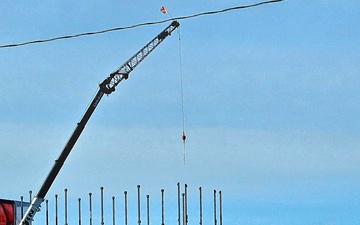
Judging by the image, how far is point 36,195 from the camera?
278 ft

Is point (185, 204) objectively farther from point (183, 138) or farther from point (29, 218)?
point (29, 218)

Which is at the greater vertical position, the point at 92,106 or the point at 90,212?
the point at 92,106

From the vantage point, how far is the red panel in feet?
270

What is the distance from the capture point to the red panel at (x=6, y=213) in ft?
270

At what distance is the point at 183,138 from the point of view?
78438mm

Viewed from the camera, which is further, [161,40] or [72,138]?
[161,40]

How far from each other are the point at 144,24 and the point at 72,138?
1457 inches

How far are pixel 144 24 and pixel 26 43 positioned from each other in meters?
9.22

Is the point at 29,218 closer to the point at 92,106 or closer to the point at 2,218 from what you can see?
the point at 2,218

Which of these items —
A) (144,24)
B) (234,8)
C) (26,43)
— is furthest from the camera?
(26,43)

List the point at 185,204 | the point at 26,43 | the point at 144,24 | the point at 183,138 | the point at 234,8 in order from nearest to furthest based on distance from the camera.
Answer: the point at 234,8 → the point at 144,24 → the point at 26,43 → the point at 183,138 → the point at 185,204

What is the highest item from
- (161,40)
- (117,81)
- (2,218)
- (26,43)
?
(161,40)

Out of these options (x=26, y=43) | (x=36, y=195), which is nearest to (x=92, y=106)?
(x=36, y=195)

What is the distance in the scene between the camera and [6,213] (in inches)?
3255
